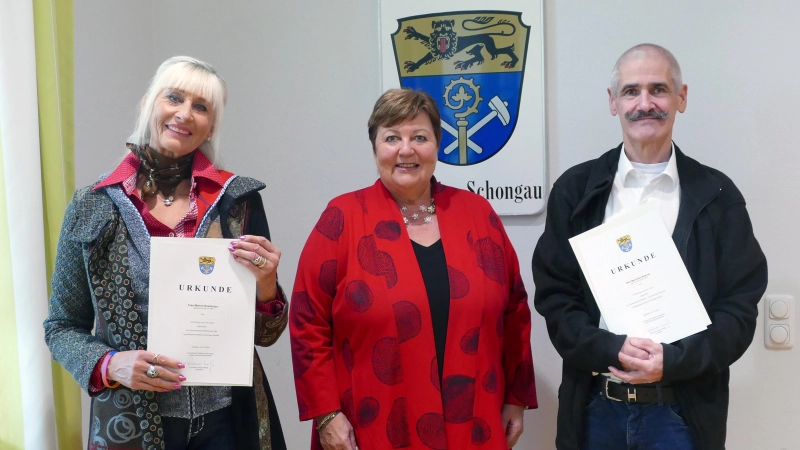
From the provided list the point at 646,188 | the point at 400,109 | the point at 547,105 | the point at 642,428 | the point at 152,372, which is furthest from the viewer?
the point at 547,105

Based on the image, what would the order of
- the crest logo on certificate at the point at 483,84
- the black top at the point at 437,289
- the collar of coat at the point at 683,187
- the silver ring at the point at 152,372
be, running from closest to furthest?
the silver ring at the point at 152,372
the collar of coat at the point at 683,187
the black top at the point at 437,289
the crest logo on certificate at the point at 483,84

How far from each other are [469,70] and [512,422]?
1.24 meters

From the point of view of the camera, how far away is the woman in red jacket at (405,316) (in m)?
1.84

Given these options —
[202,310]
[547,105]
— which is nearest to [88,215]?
[202,310]

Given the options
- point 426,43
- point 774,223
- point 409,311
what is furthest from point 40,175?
point 774,223

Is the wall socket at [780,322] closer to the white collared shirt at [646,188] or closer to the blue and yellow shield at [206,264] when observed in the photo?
the white collared shirt at [646,188]

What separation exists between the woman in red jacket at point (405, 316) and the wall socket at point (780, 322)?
0.90m

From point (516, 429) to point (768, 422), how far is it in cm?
98

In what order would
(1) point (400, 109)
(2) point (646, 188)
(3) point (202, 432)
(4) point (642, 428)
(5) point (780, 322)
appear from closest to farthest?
(3) point (202, 432)
(4) point (642, 428)
(2) point (646, 188)
(1) point (400, 109)
(5) point (780, 322)

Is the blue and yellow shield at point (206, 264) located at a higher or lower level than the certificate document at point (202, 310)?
higher

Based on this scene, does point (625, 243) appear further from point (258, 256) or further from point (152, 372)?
point (152, 372)

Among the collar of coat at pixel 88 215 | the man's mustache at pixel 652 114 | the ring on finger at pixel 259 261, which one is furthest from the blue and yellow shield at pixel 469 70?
the collar of coat at pixel 88 215

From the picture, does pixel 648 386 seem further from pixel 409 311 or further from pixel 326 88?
pixel 326 88

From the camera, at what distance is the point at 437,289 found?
6.18 ft
